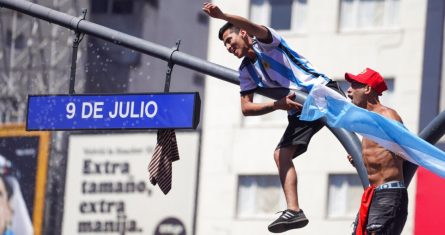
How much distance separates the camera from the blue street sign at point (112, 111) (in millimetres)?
15807

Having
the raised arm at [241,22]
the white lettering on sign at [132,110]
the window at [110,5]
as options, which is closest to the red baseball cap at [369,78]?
the raised arm at [241,22]

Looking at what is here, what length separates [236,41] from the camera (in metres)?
15.3

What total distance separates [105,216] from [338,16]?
9.61m

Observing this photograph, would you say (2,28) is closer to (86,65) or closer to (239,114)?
(86,65)

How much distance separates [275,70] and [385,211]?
1.75m

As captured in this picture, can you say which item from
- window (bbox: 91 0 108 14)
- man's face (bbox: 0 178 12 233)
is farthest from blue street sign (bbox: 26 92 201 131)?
man's face (bbox: 0 178 12 233)

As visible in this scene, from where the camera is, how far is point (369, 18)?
4703 cm

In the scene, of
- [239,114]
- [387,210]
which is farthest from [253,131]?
[387,210]

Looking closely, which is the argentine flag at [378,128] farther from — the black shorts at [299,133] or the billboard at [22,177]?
the billboard at [22,177]

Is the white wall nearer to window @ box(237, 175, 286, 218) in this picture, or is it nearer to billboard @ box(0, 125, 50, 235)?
window @ box(237, 175, 286, 218)

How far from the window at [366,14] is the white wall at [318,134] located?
0.23 m

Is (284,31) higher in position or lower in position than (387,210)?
higher

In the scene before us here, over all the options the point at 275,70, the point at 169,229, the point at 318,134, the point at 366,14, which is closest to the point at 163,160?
the point at 275,70

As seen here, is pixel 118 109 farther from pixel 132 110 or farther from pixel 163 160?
pixel 163 160
